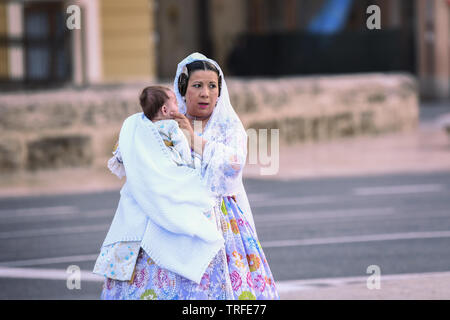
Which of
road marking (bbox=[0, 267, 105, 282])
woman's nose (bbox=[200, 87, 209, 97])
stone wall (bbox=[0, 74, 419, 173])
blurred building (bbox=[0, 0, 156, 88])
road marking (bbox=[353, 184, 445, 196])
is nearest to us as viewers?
woman's nose (bbox=[200, 87, 209, 97])

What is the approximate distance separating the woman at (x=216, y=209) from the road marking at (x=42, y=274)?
10.2 ft

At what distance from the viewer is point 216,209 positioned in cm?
491

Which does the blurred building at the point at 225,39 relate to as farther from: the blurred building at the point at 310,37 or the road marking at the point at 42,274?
the road marking at the point at 42,274

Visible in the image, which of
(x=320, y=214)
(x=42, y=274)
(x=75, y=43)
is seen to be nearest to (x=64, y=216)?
(x=320, y=214)

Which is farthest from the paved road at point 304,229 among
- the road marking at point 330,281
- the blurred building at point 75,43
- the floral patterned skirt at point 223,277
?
the blurred building at point 75,43

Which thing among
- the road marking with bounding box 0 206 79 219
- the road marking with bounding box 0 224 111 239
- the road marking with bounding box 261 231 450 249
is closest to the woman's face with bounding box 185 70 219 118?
the road marking with bounding box 261 231 450 249

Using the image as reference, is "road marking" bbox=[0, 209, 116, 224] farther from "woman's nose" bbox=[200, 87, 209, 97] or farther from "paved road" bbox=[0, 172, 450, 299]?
"woman's nose" bbox=[200, 87, 209, 97]

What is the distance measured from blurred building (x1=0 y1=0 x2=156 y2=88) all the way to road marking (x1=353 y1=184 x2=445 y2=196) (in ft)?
26.9

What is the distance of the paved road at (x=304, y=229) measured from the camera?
26.7ft

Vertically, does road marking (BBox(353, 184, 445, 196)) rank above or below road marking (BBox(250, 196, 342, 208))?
above

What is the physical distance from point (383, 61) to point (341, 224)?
62.9 feet


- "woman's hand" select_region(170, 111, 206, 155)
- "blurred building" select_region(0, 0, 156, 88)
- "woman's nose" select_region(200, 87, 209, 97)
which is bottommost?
"woman's hand" select_region(170, 111, 206, 155)

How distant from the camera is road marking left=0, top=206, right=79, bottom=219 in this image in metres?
12.0

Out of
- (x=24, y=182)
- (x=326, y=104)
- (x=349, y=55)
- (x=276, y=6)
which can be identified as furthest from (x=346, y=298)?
(x=276, y=6)
